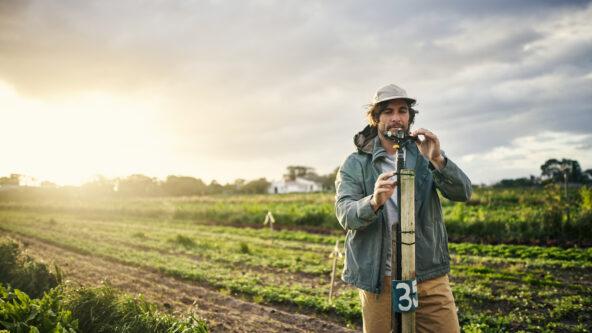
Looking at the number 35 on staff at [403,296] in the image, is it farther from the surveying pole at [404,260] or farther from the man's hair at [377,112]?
the man's hair at [377,112]

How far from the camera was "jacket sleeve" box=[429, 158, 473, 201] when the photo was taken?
2047 mm

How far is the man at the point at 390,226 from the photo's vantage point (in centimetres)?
213

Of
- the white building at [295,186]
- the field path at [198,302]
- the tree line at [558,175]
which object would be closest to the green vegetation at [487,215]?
the tree line at [558,175]

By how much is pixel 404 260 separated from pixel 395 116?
3.00ft

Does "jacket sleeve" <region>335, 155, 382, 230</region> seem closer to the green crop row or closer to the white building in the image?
the green crop row

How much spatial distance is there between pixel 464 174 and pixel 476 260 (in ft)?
27.1

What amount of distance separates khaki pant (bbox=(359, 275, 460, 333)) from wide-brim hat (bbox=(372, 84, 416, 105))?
1176mm

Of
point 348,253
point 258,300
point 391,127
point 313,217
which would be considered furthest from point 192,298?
point 313,217

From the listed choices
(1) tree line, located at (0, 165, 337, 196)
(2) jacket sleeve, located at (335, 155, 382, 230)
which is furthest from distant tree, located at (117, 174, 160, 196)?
(2) jacket sleeve, located at (335, 155, 382, 230)

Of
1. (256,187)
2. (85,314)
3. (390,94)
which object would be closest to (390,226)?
(390,94)

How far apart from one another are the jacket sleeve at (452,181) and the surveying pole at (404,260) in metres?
0.31

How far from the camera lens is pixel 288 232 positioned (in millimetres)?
16203

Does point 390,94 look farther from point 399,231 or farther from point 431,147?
point 399,231

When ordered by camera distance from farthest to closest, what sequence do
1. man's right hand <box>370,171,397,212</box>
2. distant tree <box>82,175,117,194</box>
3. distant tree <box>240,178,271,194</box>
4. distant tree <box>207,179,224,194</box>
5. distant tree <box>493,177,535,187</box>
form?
1. distant tree <box>240,178,271,194</box>
2. distant tree <box>207,179,224,194</box>
3. distant tree <box>82,175,117,194</box>
4. distant tree <box>493,177,535,187</box>
5. man's right hand <box>370,171,397,212</box>
